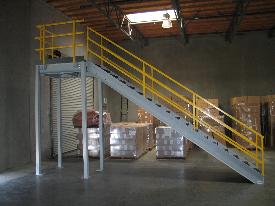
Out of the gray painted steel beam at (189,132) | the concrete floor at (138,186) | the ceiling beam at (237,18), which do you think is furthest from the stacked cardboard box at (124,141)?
the ceiling beam at (237,18)

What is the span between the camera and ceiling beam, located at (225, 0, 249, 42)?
11.2 m

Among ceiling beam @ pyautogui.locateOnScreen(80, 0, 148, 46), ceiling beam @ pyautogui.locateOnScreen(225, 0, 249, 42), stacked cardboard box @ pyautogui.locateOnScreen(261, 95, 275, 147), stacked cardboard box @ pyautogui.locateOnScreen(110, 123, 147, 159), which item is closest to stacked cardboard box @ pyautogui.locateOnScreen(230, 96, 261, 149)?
stacked cardboard box @ pyautogui.locateOnScreen(261, 95, 275, 147)

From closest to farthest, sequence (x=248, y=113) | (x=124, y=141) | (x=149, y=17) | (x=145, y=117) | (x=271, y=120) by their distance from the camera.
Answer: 1. (x=124, y=141)
2. (x=149, y=17)
3. (x=248, y=113)
4. (x=271, y=120)
5. (x=145, y=117)

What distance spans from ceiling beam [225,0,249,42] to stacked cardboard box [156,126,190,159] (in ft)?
17.3

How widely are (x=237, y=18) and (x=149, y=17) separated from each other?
142 inches

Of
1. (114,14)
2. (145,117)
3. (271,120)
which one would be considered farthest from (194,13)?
(271,120)

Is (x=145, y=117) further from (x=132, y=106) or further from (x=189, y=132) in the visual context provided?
(x=189, y=132)

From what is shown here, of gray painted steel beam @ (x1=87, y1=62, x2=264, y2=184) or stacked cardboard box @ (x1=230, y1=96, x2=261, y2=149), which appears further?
stacked cardboard box @ (x1=230, y1=96, x2=261, y2=149)

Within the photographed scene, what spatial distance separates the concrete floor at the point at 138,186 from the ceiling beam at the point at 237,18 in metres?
5.80

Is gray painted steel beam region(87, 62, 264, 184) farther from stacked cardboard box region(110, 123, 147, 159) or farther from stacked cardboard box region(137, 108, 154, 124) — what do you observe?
stacked cardboard box region(137, 108, 154, 124)

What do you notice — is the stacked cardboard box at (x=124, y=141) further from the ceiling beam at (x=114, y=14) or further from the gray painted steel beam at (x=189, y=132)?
the ceiling beam at (x=114, y=14)

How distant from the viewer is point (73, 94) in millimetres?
12891

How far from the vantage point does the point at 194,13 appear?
12438 mm

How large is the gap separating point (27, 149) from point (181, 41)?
9920 mm
